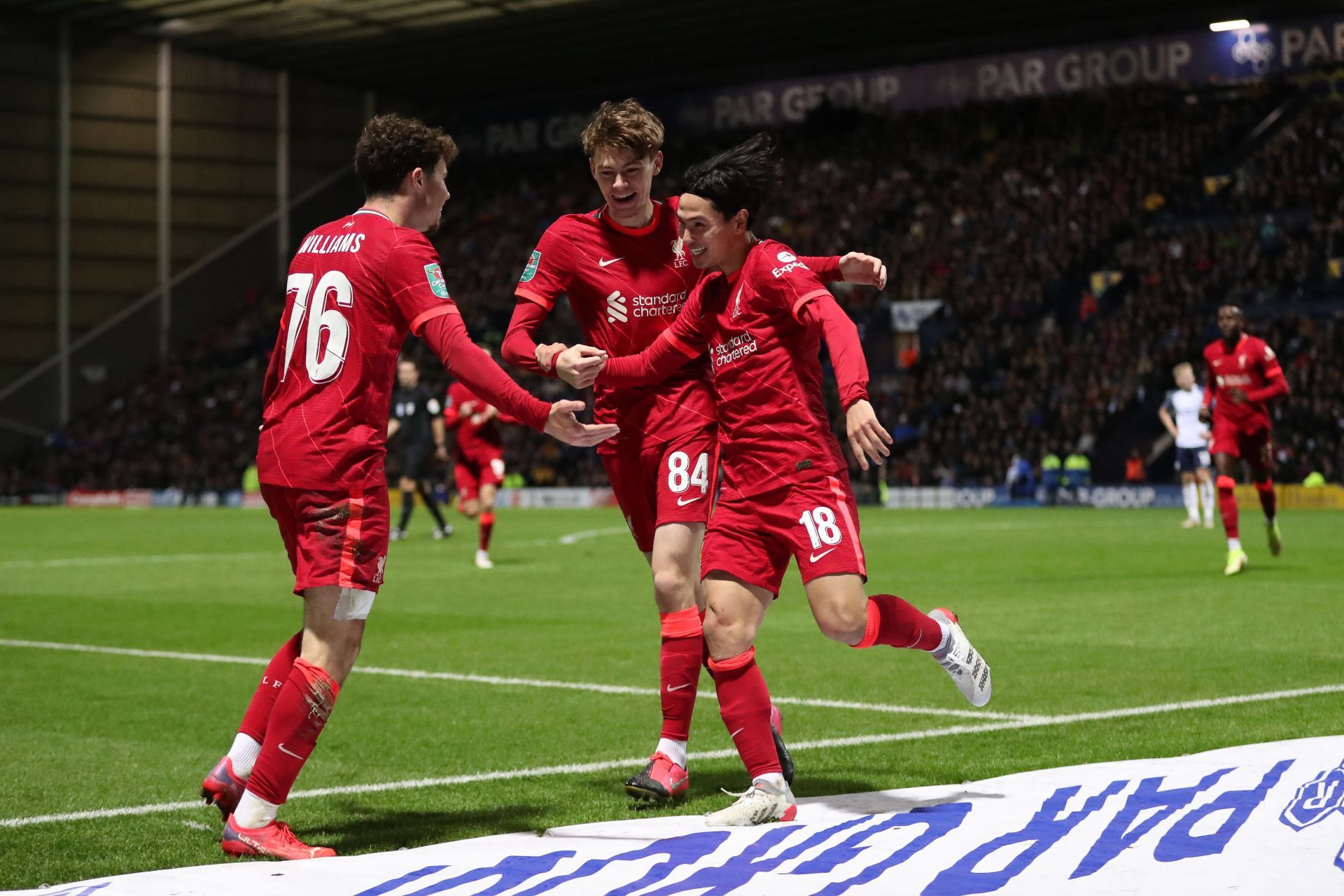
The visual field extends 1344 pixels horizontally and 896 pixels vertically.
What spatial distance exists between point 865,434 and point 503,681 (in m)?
4.28

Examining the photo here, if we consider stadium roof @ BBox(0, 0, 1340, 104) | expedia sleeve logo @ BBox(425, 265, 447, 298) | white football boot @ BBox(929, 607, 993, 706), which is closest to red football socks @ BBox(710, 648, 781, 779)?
white football boot @ BBox(929, 607, 993, 706)

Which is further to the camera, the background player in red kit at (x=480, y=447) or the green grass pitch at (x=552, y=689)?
the background player in red kit at (x=480, y=447)

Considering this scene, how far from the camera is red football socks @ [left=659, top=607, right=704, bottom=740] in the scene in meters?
5.53

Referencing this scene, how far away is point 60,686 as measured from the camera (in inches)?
335

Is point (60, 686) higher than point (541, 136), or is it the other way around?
point (541, 136)

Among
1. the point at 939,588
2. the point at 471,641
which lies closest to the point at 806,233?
the point at 939,588

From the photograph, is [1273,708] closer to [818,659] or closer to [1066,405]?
[818,659]

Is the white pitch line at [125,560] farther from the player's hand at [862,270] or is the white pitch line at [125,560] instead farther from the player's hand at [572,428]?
the player's hand at [572,428]

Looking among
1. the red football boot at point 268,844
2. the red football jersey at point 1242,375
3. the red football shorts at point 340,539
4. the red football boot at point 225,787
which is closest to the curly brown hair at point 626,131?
the red football shorts at point 340,539

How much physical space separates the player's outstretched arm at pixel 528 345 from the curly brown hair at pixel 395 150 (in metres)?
0.65

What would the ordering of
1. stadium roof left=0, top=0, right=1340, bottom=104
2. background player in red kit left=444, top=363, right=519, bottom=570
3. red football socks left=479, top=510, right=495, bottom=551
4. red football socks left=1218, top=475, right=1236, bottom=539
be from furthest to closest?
stadium roof left=0, top=0, right=1340, bottom=104
background player in red kit left=444, top=363, right=519, bottom=570
red football socks left=479, top=510, right=495, bottom=551
red football socks left=1218, top=475, right=1236, bottom=539

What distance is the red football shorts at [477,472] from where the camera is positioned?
693 inches

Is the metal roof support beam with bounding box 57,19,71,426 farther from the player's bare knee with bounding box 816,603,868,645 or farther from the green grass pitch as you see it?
the player's bare knee with bounding box 816,603,868,645

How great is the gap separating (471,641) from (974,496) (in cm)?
2116
